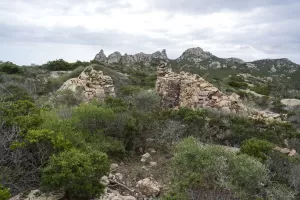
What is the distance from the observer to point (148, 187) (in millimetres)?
7898

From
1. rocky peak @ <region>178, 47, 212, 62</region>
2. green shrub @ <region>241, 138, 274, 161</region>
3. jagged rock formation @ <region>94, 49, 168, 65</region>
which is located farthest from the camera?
rocky peak @ <region>178, 47, 212, 62</region>

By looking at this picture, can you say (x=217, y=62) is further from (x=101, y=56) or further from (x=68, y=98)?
(x=68, y=98)

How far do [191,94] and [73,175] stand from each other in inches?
463

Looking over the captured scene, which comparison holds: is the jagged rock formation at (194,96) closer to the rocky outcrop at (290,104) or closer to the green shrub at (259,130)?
the green shrub at (259,130)

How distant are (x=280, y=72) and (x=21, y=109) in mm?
80690

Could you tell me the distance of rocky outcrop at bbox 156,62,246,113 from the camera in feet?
53.0

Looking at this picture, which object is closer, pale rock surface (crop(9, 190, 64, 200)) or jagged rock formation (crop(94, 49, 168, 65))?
pale rock surface (crop(9, 190, 64, 200))

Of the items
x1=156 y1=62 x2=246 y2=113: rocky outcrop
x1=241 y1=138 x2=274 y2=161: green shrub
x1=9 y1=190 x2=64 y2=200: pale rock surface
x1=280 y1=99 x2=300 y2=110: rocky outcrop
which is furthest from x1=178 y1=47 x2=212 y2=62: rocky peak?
x1=9 y1=190 x2=64 y2=200: pale rock surface

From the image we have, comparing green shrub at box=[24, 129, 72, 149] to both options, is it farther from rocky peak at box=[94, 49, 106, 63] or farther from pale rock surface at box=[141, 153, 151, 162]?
rocky peak at box=[94, 49, 106, 63]

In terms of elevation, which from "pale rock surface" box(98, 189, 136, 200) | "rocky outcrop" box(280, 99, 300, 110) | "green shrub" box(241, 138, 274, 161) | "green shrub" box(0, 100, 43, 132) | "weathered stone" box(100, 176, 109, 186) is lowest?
"rocky outcrop" box(280, 99, 300, 110)

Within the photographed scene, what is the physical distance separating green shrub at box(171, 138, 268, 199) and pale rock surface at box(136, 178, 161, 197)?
0.53m

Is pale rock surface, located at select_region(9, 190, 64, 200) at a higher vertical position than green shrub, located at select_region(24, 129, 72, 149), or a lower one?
lower

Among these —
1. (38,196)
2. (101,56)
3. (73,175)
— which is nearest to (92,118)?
(38,196)

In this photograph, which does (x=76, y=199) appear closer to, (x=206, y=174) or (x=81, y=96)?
(x=206, y=174)
